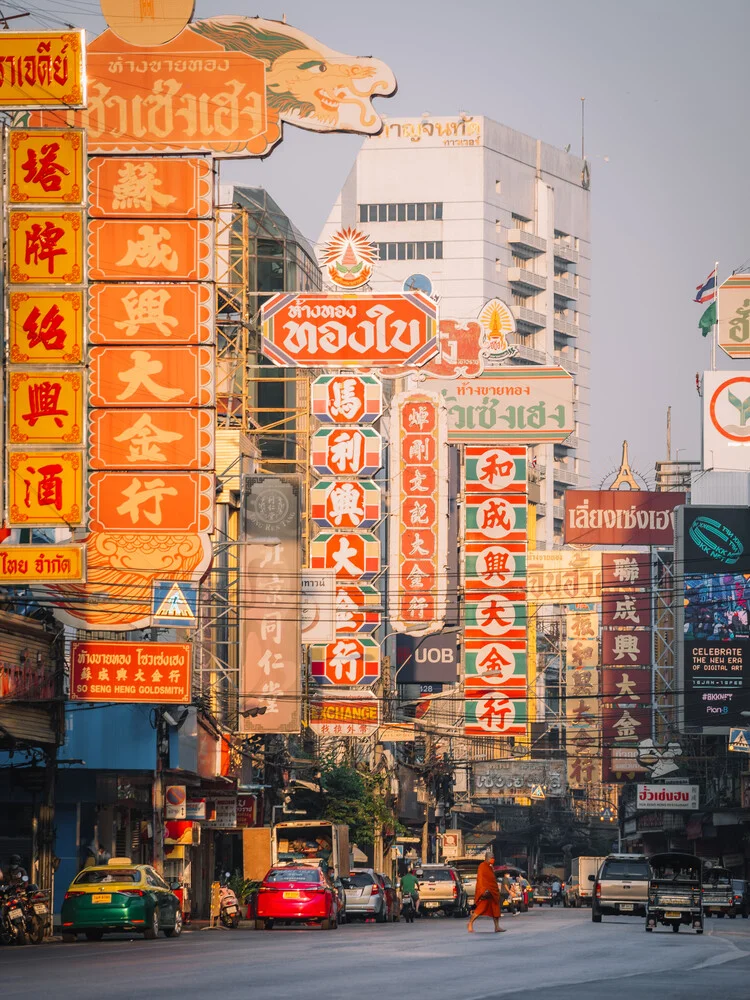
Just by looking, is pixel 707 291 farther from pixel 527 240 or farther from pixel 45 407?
pixel 527 240

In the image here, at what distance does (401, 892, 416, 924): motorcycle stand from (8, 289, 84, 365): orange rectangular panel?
25431mm

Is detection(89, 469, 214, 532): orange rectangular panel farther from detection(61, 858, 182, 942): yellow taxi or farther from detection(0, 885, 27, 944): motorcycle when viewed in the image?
detection(0, 885, 27, 944): motorcycle

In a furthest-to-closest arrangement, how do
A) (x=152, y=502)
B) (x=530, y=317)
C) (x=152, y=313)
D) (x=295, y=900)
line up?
1. (x=530, y=317)
2. (x=295, y=900)
3. (x=152, y=313)
4. (x=152, y=502)

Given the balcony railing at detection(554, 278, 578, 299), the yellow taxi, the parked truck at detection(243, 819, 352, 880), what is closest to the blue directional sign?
the parked truck at detection(243, 819, 352, 880)

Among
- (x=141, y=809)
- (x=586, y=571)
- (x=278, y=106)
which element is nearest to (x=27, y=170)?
(x=278, y=106)

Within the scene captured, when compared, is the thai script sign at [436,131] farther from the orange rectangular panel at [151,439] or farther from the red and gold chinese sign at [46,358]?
the red and gold chinese sign at [46,358]

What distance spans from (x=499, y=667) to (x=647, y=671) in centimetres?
4103

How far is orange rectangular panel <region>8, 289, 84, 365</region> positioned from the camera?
3100cm

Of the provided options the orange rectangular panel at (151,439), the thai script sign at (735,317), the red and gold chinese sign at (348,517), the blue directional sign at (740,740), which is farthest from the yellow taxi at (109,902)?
the blue directional sign at (740,740)

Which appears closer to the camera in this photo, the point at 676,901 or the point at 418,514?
the point at 676,901

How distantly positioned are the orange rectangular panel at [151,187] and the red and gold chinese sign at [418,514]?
67.2ft

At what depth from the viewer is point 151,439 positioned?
36219 mm

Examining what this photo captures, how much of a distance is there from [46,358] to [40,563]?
3.45 m

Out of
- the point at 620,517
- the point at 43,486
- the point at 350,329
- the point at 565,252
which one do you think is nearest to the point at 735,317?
the point at 350,329
